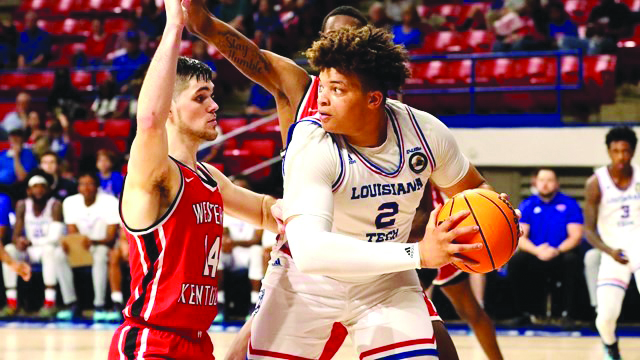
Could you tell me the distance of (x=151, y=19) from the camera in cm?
1588

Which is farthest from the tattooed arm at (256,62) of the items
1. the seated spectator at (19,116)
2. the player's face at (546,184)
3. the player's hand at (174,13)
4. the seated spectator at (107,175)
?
the seated spectator at (19,116)

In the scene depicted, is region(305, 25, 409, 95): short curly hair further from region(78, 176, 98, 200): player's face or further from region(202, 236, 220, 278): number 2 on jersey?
region(78, 176, 98, 200): player's face

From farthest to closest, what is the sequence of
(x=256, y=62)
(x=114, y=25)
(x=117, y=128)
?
(x=114, y=25) < (x=117, y=128) < (x=256, y=62)

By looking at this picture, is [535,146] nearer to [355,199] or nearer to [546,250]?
[546,250]

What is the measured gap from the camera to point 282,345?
388 cm

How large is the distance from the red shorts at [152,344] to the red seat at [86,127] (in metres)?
10.7

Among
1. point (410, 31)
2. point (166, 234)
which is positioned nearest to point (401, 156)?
point (166, 234)

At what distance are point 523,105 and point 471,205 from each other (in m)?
9.29

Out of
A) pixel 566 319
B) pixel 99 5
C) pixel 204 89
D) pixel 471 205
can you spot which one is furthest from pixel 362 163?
pixel 99 5

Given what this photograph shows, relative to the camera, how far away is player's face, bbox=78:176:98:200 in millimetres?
11156

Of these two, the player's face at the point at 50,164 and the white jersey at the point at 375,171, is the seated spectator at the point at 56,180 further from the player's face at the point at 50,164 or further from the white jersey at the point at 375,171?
the white jersey at the point at 375,171

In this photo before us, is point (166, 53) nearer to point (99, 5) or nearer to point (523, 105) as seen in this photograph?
point (523, 105)

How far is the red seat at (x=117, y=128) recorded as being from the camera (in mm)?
13961

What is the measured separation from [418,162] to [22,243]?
8506 mm
